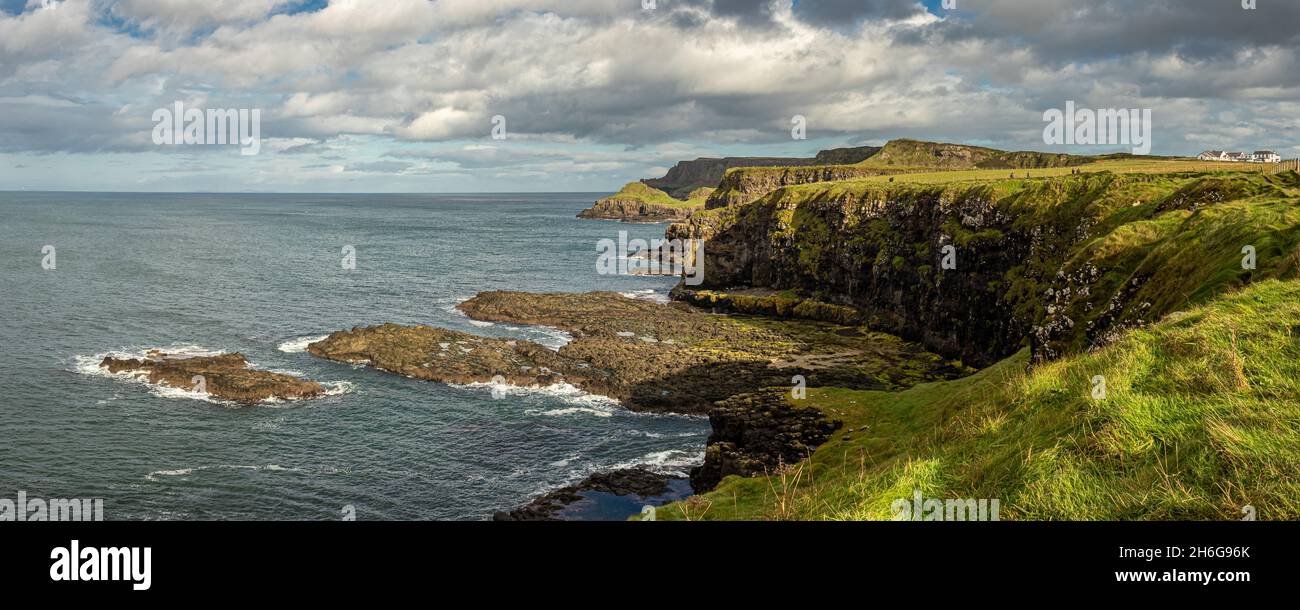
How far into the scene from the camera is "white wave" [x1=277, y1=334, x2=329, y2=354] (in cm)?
6931

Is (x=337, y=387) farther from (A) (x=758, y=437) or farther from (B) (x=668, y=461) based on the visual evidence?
(A) (x=758, y=437)

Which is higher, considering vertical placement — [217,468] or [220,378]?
[220,378]

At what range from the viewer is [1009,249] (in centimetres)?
7100

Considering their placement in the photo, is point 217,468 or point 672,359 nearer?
point 217,468

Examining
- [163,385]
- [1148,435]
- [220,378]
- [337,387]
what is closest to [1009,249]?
[337,387]

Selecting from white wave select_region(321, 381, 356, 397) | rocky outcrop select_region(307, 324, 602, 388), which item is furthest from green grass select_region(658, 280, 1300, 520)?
white wave select_region(321, 381, 356, 397)

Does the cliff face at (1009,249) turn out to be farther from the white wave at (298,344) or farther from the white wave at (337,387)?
the white wave at (298,344)

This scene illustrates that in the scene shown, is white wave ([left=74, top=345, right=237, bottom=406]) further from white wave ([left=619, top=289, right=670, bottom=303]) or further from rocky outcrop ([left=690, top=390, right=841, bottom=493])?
white wave ([left=619, top=289, right=670, bottom=303])

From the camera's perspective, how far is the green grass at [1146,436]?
861cm

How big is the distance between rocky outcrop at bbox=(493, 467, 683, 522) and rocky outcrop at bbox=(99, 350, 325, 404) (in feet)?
86.1

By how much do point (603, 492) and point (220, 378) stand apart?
34.2 metres

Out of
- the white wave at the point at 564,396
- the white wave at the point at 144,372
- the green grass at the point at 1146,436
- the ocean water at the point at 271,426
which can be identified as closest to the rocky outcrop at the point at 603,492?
the ocean water at the point at 271,426
